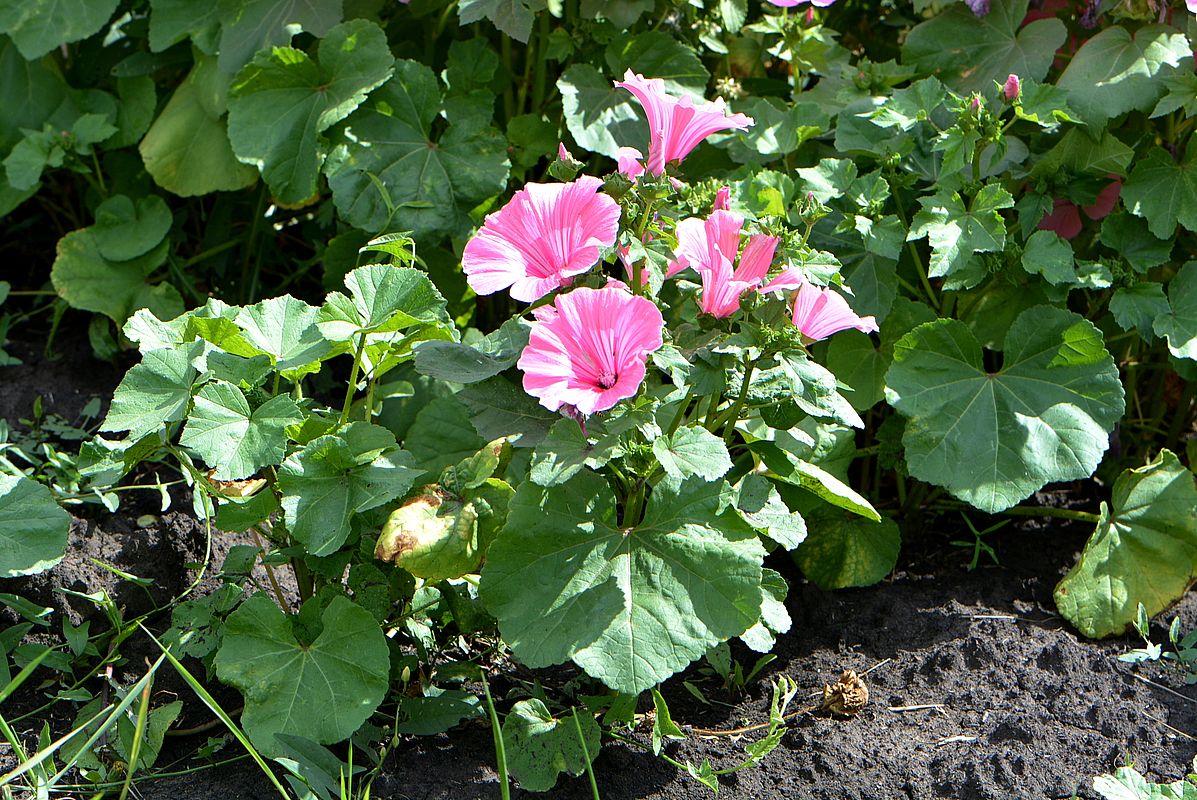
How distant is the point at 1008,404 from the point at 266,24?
6.29ft

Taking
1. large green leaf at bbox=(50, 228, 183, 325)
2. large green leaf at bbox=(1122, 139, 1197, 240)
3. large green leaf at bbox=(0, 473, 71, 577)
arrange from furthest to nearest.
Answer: large green leaf at bbox=(50, 228, 183, 325), large green leaf at bbox=(1122, 139, 1197, 240), large green leaf at bbox=(0, 473, 71, 577)

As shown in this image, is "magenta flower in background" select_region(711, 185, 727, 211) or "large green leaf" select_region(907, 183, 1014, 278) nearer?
"magenta flower in background" select_region(711, 185, 727, 211)

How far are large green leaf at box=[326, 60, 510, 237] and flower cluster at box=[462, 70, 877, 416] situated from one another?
897 millimetres

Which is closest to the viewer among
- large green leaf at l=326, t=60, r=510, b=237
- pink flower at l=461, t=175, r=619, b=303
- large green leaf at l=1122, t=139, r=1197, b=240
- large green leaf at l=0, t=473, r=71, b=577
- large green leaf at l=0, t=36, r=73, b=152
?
pink flower at l=461, t=175, r=619, b=303

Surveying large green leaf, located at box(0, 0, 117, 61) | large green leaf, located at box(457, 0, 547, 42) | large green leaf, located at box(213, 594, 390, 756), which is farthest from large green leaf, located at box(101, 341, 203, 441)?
large green leaf, located at box(0, 0, 117, 61)

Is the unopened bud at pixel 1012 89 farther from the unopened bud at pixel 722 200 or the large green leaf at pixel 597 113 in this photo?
the large green leaf at pixel 597 113

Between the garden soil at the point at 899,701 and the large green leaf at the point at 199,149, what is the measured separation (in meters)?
0.89

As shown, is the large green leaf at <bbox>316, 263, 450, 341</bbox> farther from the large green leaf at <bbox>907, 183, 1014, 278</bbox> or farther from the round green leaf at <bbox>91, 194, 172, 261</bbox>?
the round green leaf at <bbox>91, 194, 172, 261</bbox>

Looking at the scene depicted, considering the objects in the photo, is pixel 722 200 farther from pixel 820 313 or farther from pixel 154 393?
pixel 154 393

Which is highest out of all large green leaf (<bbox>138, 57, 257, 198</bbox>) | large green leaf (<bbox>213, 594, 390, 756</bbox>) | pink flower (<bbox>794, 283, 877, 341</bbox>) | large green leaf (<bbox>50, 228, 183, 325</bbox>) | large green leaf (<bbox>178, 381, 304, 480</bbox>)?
pink flower (<bbox>794, 283, 877, 341</bbox>)

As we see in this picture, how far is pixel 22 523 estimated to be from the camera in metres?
1.96

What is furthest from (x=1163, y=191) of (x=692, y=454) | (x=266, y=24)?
(x=266, y=24)

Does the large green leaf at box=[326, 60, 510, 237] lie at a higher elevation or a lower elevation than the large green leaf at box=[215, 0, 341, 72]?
lower

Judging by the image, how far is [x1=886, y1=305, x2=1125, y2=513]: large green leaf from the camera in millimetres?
2162
